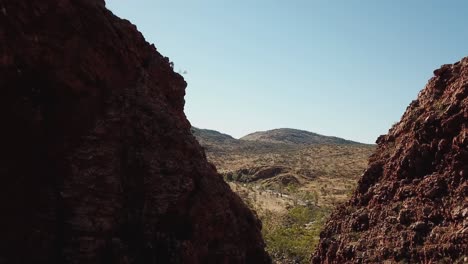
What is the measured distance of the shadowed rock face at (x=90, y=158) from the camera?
17.0 metres

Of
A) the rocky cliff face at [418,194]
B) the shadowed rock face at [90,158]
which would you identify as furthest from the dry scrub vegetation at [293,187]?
the shadowed rock face at [90,158]

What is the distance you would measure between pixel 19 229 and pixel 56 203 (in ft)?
4.88

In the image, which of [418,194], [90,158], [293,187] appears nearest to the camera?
[90,158]

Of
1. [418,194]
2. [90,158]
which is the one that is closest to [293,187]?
[418,194]

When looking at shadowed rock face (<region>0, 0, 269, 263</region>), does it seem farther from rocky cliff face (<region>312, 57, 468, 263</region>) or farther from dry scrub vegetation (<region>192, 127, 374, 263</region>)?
dry scrub vegetation (<region>192, 127, 374, 263</region>)

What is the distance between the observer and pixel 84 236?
1714cm

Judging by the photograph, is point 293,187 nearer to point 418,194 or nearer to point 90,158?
point 418,194

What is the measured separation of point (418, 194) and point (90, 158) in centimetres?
1487

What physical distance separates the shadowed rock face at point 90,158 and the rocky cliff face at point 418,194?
658cm

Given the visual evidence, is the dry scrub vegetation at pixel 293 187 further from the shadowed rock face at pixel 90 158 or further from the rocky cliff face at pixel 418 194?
the shadowed rock face at pixel 90 158

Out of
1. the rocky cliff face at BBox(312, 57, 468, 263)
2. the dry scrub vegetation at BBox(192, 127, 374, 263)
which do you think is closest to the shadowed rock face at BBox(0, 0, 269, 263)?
the rocky cliff face at BBox(312, 57, 468, 263)

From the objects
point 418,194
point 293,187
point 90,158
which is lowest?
point 418,194

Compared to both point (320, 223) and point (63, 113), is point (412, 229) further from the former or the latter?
Result: point (320, 223)

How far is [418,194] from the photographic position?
22328 mm
